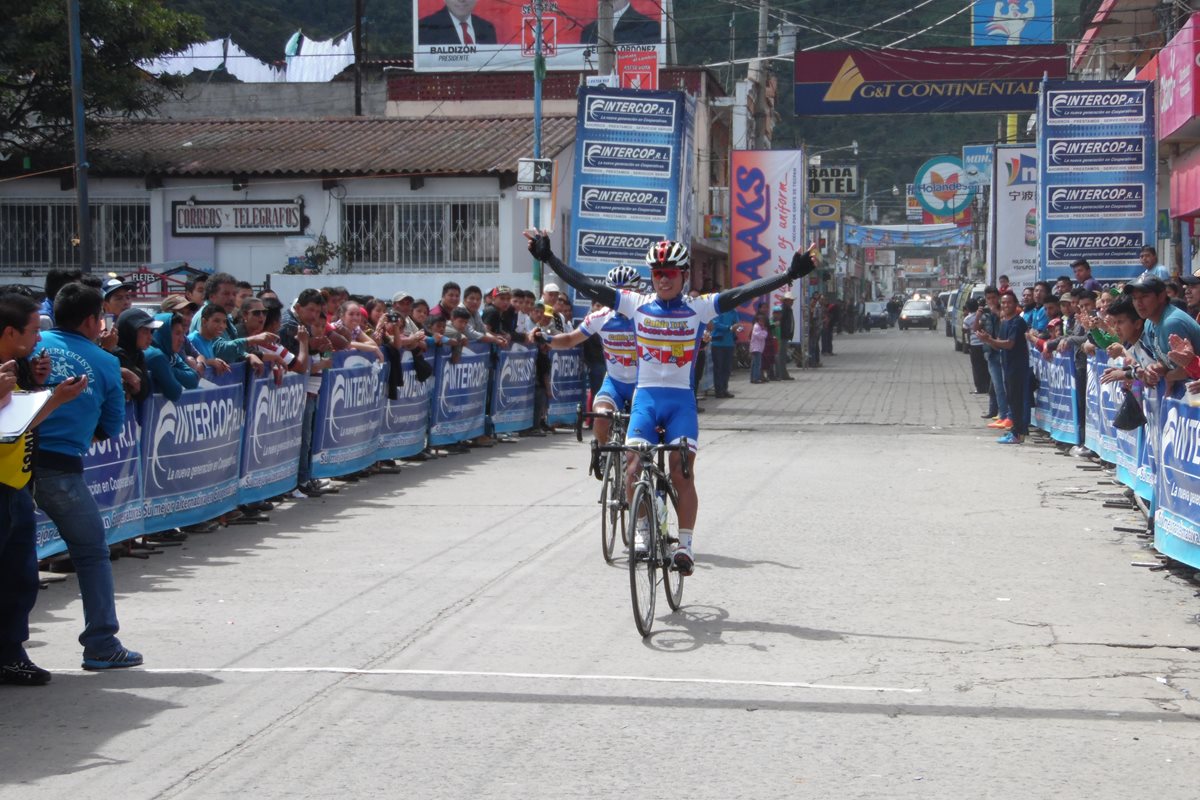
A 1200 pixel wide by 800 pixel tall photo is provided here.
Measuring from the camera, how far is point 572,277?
358 inches

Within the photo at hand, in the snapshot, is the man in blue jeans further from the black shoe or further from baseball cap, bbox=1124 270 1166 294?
baseball cap, bbox=1124 270 1166 294

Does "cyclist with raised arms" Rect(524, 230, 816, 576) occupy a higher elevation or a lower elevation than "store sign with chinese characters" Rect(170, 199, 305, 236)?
lower

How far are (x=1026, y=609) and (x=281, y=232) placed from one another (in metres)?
25.9

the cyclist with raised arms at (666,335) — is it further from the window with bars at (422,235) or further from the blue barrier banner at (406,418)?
the window with bars at (422,235)

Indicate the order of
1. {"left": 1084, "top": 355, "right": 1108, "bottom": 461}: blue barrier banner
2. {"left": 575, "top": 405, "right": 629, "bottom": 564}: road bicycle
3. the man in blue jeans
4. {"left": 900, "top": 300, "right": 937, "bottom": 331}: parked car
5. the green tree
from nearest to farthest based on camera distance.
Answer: the man in blue jeans
{"left": 575, "top": 405, "right": 629, "bottom": 564}: road bicycle
{"left": 1084, "top": 355, "right": 1108, "bottom": 461}: blue barrier banner
the green tree
{"left": 900, "top": 300, "right": 937, "bottom": 331}: parked car

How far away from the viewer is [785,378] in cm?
3422

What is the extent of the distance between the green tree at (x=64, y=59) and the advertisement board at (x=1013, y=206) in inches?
678

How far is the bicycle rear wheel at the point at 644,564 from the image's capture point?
766 centimetres

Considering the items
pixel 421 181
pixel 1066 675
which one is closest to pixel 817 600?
pixel 1066 675

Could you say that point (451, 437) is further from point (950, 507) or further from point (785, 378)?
point (785, 378)

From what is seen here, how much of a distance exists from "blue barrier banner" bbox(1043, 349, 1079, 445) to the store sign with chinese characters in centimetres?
1796

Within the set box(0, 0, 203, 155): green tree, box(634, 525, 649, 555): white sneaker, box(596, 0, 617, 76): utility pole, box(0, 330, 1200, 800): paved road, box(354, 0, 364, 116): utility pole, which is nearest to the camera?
box(0, 330, 1200, 800): paved road

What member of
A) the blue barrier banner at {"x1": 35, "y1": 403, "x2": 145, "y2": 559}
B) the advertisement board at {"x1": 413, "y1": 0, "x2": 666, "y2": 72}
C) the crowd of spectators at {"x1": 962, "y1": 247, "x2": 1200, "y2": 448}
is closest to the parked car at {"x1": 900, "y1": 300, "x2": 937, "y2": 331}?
the advertisement board at {"x1": 413, "y1": 0, "x2": 666, "y2": 72}

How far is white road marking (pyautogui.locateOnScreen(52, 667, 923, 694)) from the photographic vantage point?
6823 mm
